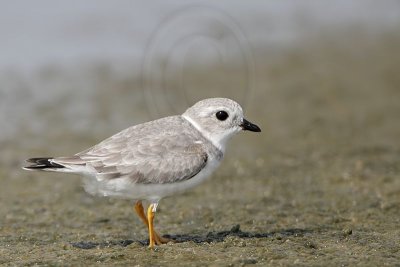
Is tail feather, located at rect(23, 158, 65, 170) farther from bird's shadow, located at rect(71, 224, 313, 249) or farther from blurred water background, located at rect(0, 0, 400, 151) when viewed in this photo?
blurred water background, located at rect(0, 0, 400, 151)

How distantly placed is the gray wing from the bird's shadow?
0.78m

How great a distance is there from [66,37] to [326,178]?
8.86 meters

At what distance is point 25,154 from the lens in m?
12.1

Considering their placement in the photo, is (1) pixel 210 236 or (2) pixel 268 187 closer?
(1) pixel 210 236

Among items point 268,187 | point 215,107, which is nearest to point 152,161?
point 215,107

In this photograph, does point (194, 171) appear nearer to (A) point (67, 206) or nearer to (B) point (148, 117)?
(A) point (67, 206)

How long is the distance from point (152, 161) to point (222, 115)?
3.18 ft

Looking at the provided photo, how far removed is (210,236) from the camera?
26.9 feet

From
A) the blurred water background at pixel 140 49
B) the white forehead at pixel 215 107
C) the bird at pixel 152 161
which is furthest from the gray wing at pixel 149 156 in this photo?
the blurred water background at pixel 140 49

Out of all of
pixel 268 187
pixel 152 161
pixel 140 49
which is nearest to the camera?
pixel 152 161

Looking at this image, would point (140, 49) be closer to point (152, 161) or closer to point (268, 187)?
point (268, 187)

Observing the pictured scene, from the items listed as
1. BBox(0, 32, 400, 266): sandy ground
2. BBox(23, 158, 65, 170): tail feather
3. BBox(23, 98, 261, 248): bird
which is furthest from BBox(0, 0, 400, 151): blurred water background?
BBox(23, 158, 65, 170): tail feather

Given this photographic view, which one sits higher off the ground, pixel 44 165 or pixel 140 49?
pixel 140 49

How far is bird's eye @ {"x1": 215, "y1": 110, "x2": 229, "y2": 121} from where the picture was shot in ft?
26.6
